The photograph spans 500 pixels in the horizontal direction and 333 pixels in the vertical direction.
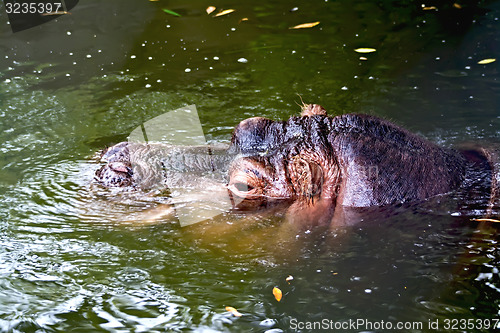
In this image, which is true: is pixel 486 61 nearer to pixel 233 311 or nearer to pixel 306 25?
pixel 306 25

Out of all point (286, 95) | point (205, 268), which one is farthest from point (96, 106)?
point (205, 268)

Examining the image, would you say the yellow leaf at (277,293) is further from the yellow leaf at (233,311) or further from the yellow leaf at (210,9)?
the yellow leaf at (210,9)

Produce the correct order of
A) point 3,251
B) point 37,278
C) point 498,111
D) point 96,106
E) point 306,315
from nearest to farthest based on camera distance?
point 306,315 < point 37,278 < point 3,251 < point 498,111 < point 96,106

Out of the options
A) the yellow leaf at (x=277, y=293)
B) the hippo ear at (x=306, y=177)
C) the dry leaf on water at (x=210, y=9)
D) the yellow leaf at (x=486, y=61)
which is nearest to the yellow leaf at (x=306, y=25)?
the dry leaf on water at (x=210, y=9)

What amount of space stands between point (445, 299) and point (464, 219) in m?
0.84

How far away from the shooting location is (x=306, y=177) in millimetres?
4293

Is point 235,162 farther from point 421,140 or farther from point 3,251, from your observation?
point 3,251

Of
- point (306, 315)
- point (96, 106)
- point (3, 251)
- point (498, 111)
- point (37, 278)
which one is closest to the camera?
point (306, 315)

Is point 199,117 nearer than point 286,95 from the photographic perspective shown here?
Yes

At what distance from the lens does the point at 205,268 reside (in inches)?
167

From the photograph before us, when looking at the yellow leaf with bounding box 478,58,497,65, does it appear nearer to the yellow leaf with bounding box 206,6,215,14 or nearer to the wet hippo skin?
the wet hippo skin

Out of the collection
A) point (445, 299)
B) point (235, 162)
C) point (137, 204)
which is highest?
point (235, 162)

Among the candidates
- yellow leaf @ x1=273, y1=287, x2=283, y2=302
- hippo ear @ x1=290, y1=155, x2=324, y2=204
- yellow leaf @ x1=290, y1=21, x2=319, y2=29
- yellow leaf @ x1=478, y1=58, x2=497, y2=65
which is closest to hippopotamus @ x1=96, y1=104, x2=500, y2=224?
hippo ear @ x1=290, y1=155, x2=324, y2=204

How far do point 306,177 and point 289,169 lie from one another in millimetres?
154
